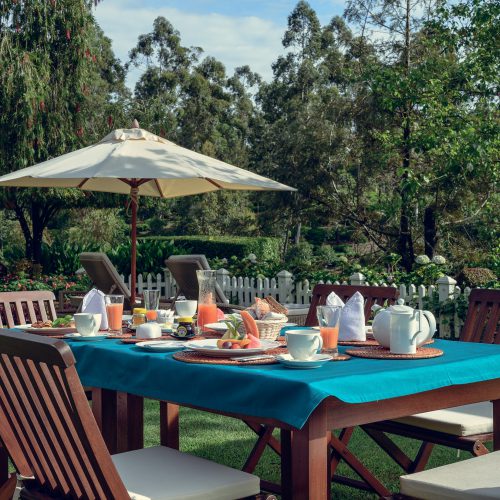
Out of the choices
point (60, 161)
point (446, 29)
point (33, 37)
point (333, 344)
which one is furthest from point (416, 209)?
point (333, 344)

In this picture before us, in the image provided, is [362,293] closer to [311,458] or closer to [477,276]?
[311,458]

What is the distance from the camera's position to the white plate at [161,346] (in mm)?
3430

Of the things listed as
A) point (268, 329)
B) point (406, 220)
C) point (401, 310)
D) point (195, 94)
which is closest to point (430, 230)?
point (406, 220)

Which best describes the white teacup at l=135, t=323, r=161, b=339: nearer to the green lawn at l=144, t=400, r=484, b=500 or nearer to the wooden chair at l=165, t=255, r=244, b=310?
the green lawn at l=144, t=400, r=484, b=500

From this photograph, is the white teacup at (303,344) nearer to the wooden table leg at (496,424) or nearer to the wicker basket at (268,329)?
the wicker basket at (268,329)

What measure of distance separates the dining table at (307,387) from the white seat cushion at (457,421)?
0.19m

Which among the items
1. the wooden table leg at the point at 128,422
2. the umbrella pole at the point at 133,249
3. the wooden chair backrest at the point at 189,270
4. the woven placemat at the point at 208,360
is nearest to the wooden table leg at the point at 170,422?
the wooden table leg at the point at 128,422

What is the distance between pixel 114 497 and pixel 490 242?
12.8 meters

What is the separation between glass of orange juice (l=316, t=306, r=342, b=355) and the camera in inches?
128

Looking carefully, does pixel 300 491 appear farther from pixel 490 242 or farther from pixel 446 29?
pixel 490 242

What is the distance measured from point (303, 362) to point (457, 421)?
1082mm

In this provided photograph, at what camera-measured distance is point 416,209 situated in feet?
52.8

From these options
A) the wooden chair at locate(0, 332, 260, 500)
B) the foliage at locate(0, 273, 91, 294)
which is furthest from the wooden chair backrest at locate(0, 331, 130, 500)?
the foliage at locate(0, 273, 91, 294)

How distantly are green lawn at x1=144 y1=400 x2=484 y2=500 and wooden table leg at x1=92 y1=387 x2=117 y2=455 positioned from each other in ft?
3.91
